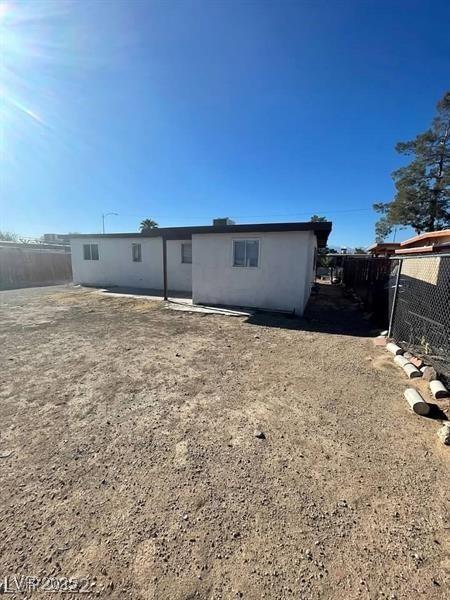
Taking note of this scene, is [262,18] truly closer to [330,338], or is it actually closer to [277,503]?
[330,338]

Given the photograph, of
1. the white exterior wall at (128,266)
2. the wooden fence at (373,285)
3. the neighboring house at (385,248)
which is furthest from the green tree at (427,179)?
the white exterior wall at (128,266)

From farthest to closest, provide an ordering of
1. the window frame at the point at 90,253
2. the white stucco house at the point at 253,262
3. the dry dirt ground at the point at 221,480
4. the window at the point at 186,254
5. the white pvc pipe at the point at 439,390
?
the window frame at the point at 90,253
the window at the point at 186,254
the white stucco house at the point at 253,262
the white pvc pipe at the point at 439,390
the dry dirt ground at the point at 221,480

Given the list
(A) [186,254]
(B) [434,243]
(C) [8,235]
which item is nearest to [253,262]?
(A) [186,254]

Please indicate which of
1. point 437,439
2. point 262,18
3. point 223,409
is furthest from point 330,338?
point 262,18

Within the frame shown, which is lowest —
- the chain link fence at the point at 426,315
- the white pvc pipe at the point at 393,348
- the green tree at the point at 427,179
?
the white pvc pipe at the point at 393,348

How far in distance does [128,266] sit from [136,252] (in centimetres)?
89

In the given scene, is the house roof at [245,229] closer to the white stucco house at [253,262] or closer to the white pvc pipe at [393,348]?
the white stucco house at [253,262]

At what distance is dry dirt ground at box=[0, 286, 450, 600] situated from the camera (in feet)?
4.68

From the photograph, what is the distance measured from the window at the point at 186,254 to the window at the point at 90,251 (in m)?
5.38

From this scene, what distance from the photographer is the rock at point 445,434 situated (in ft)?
8.00

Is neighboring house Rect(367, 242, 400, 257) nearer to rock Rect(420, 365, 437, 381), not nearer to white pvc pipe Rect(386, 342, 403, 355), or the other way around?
white pvc pipe Rect(386, 342, 403, 355)

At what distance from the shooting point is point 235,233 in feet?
27.0

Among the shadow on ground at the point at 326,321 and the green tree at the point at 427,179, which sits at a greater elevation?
the green tree at the point at 427,179

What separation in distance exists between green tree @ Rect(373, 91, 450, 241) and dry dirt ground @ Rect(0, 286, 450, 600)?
1982 centimetres
